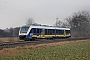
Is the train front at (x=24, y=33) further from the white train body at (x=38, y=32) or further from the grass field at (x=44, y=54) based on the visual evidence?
the grass field at (x=44, y=54)

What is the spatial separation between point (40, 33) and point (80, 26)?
6011cm

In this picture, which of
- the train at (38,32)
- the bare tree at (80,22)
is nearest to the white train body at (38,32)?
the train at (38,32)

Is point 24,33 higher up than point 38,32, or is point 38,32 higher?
point 38,32

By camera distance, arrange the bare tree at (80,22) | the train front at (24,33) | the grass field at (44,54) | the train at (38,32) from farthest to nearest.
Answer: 1. the bare tree at (80,22)
2. the train at (38,32)
3. the train front at (24,33)
4. the grass field at (44,54)

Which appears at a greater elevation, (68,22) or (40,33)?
(68,22)

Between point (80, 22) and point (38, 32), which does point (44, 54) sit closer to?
point (38, 32)

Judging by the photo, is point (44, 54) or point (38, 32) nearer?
point (44, 54)

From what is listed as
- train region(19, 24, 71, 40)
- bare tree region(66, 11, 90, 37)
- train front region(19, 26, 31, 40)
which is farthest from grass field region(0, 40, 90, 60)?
bare tree region(66, 11, 90, 37)

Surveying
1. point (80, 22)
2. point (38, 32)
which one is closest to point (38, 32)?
point (38, 32)

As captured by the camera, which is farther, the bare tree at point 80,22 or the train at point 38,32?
the bare tree at point 80,22

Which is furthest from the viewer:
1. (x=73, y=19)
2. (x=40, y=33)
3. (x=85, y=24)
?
(x=73, y=19)

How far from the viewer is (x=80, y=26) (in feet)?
311

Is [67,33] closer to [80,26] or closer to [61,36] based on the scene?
[61,36]

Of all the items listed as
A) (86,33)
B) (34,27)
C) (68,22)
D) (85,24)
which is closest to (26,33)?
(34,27)
